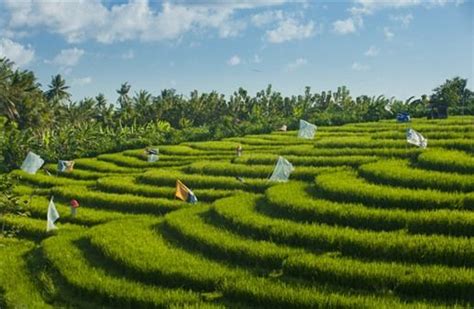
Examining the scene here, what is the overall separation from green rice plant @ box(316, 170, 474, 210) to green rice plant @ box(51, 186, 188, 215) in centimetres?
574

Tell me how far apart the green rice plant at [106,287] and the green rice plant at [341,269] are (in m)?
1.71

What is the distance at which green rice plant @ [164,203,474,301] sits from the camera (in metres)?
10.6

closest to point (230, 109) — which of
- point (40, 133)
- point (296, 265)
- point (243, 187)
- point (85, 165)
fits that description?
point (40, 133)

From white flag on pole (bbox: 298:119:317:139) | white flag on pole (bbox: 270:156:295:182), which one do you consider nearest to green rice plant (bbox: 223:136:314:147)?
white flag on pole (bbox: 298:119:317:139)

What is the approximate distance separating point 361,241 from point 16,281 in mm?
7887

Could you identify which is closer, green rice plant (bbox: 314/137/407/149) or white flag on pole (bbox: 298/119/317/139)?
white flag on pole (bbox: 298/119/317/139)

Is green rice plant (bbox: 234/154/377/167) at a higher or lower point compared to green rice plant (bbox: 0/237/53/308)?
higher

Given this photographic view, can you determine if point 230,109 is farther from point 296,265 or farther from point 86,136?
point 296,265

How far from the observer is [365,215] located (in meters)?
13.8

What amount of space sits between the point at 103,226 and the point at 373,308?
33.3 ft

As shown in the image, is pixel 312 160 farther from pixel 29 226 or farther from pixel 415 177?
pixel 29 226

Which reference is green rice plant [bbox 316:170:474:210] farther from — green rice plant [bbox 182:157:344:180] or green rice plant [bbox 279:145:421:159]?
green rice plant [bbox 279:145:421:159]

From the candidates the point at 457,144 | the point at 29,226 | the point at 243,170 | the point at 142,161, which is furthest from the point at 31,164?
the point at 457,144

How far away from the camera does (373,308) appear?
9.84 m
